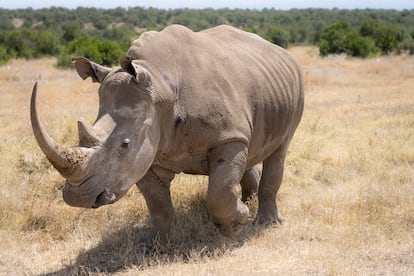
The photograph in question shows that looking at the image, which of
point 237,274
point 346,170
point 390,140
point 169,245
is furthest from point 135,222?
point 390,140

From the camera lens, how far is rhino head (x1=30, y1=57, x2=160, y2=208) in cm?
363

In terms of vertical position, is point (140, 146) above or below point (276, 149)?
above

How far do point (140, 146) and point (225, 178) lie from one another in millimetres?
897

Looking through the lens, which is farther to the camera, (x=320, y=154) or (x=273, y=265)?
(x=320, y=154)

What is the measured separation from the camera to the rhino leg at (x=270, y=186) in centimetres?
587

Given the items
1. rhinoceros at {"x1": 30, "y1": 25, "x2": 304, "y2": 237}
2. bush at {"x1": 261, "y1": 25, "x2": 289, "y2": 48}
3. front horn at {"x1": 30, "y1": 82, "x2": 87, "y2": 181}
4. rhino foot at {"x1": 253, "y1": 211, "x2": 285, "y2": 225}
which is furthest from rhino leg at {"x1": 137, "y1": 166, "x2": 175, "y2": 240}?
bush at {"x1": 261, "y1": 25, "x2": 289, "y2": 48}

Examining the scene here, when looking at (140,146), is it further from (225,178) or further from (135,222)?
(135,222)

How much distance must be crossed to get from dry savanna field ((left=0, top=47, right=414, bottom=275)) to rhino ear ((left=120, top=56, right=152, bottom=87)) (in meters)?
1.48

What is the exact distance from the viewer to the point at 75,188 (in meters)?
3.76

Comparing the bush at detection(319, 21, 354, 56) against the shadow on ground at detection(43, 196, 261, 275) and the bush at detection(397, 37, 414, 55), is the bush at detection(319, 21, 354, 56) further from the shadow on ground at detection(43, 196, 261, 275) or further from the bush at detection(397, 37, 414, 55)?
the shadow on ground at detection(43, 196, 261, 275)

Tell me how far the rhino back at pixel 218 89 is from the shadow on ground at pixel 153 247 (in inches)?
31.0

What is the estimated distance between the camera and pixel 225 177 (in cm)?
463

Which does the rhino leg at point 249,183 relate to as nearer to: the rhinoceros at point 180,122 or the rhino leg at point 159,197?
the rhinoceros at point 180,122

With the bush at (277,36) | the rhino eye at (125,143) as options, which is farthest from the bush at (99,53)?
the bush at (277,36)
